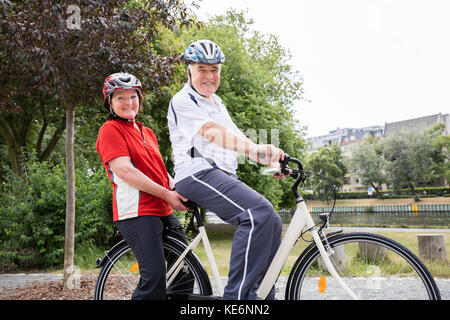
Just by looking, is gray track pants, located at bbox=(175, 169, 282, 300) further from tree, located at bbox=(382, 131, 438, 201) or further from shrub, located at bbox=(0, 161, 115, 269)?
tree, located at bbox=(382, 131, 438, 201)

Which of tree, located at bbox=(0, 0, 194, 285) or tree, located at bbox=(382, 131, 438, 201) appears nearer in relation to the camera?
tree, located at bbox=(0, 0, 194, 285)

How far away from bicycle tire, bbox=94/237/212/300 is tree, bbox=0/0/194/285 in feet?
8.85

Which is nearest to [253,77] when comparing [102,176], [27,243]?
[102,176]

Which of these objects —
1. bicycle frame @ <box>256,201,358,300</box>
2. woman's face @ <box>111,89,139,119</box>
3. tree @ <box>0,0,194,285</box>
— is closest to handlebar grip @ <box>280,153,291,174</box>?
bicycle frame @ <box>256,201,358,300</box>

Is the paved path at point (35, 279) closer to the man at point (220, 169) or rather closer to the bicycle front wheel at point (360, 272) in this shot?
the bicycle front wheel at point (360, 272)

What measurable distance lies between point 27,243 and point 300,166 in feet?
25.3

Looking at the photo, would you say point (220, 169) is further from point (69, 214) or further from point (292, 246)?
point (69, 214)

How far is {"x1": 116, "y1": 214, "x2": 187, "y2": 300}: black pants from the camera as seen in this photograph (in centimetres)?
268

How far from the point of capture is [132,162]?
2.74 meters

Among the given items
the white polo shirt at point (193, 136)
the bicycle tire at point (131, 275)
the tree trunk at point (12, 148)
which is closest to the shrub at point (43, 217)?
the tree trunk at point (12, 148)

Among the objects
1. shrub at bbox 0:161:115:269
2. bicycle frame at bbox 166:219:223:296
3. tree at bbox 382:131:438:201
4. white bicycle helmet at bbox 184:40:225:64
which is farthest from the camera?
tree at bbox 382:131:438:201

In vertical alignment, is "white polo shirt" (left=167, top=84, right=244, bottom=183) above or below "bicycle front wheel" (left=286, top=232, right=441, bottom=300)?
above

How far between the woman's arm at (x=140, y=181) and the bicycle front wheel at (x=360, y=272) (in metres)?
0.89
